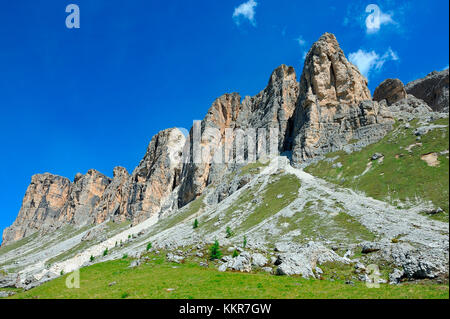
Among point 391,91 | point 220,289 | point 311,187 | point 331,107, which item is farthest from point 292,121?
point 220,289

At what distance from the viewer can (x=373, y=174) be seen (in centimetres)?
7788

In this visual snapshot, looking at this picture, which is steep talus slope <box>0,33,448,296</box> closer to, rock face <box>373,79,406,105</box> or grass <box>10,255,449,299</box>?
rock face <box>373,79,406,105</box>

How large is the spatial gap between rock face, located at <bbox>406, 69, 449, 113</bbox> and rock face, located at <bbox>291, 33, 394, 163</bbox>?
30.4m

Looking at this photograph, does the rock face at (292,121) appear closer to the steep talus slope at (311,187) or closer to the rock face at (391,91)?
the rock face at (391,91)

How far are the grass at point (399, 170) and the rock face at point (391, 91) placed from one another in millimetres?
45261

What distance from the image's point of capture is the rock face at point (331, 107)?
10906 centimetres

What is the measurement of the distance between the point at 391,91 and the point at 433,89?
21.4m

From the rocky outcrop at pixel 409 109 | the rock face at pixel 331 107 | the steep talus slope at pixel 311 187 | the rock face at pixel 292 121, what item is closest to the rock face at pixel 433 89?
the rock face at pixel 292 121

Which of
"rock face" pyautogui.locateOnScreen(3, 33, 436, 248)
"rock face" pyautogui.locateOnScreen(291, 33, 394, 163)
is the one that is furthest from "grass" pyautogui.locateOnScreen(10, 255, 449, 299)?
"rock face" pyautogui.locateOnScreen(291, 33, 394, 163)

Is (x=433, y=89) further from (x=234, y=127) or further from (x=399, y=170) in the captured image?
(x=234, y=127)

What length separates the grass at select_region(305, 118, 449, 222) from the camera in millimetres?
59938

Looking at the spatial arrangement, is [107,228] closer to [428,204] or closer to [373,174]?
[373,174]

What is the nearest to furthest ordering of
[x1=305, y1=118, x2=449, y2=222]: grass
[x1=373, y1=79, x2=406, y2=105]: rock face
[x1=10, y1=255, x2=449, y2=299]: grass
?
[x1=10, y1=255, x2=449, y2=299]: grass
[x1=305, y1=118, x2=449, y2=222]: grass
[x1=373, y1=79, x2=406, y2=105]: rock face
